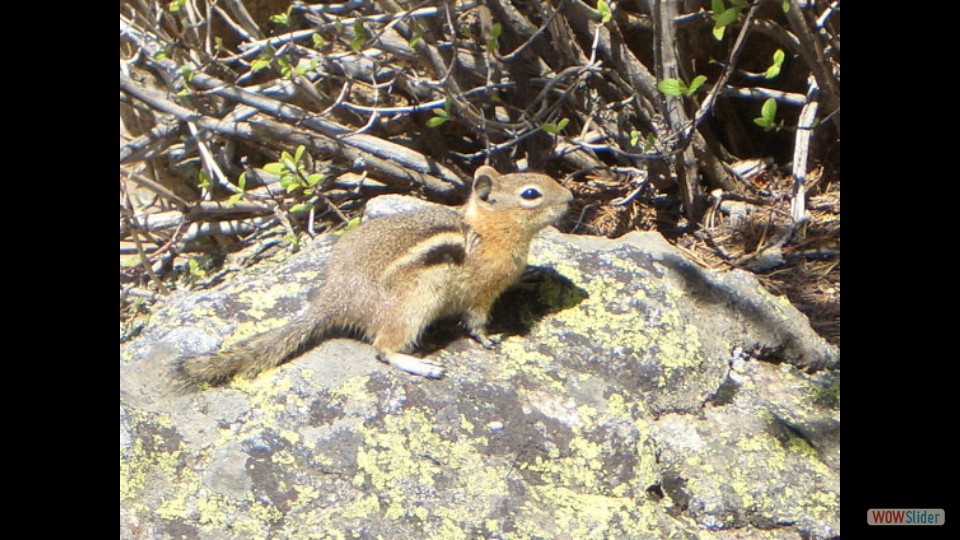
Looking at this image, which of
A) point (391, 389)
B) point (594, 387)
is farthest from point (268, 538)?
point (594, 387)

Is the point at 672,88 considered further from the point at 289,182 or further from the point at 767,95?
the point at 289,182

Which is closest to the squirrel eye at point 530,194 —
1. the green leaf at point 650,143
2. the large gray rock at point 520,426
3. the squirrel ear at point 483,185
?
the squirrel ear at point 483,185

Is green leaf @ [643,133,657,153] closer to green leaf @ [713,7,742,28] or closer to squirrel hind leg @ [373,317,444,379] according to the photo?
green leaf @ [713,7,742,28]

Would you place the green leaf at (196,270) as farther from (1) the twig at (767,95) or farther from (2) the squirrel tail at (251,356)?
(1) the twig at (767,95)

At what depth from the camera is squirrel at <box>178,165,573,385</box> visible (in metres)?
3.51

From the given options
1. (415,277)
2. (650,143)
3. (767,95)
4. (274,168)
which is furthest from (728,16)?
(274,168)

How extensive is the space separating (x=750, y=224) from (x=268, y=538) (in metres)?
3.62

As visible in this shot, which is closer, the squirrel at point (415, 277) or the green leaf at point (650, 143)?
the squirrel at point (415, 277)

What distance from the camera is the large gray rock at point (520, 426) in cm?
298

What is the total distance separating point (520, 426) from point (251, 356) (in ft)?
3.39

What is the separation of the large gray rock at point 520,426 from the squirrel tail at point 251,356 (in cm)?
5

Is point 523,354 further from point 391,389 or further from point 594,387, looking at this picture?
point 391,389

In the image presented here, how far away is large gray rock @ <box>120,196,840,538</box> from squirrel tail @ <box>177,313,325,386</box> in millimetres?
49

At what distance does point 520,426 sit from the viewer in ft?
10.9
